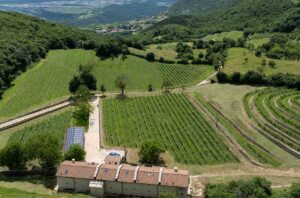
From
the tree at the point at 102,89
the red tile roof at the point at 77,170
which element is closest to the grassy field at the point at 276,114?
the red tile roof at the point at 77,170

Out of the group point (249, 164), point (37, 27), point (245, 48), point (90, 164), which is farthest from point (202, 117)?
point (37, 27)

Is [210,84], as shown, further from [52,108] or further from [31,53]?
[31,53]

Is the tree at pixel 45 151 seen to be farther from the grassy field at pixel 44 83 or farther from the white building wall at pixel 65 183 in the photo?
the grassy field at pixel 44 83

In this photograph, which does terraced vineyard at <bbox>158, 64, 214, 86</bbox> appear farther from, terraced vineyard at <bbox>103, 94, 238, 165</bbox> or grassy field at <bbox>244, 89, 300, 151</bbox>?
grassy field at <bbox>244, 89, 300, 151</bbox>

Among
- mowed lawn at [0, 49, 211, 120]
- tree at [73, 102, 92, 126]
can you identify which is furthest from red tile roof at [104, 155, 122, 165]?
mowed lawn at [0, 49, 211, 120]

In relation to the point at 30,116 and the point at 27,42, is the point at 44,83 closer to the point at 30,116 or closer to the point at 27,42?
the point at 30,116
